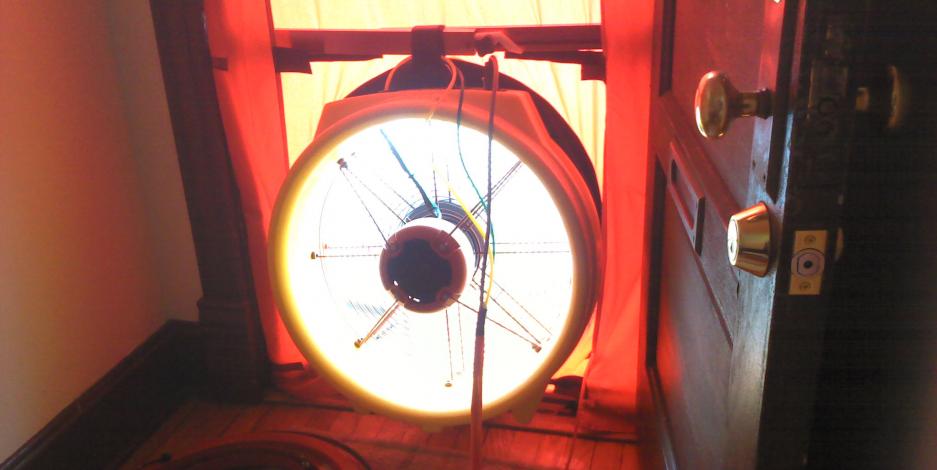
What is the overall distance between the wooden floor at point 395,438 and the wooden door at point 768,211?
634 mm

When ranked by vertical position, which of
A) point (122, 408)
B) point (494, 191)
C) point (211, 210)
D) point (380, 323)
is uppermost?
point (494, 191)

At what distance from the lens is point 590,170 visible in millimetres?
1795

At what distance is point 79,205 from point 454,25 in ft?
3.11

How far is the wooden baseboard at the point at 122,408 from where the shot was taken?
1742mm

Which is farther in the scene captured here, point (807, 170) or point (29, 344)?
point (29, 344)

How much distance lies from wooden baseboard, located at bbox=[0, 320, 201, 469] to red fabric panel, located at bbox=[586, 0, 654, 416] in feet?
3.59

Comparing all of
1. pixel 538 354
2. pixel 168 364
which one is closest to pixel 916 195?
pixel 538 354

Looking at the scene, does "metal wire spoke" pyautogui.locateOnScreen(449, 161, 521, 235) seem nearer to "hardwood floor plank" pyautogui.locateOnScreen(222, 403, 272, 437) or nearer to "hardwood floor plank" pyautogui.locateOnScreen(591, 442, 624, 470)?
"hardwood floor plank" pyautogui.locateOnScreen(591, 442, 624, 470)

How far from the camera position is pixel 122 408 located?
1932mm

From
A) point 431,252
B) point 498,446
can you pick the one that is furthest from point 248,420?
point 431,252

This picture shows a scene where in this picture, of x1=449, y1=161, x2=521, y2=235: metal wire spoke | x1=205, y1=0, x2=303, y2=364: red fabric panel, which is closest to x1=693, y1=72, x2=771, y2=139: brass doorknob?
x1=449, y1=161, x2=521, y2=235: metal wire spoke

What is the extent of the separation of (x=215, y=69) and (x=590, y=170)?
877mm

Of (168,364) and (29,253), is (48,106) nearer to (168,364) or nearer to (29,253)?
(29,253)

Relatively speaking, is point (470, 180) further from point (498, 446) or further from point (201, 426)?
point (201, 426)
